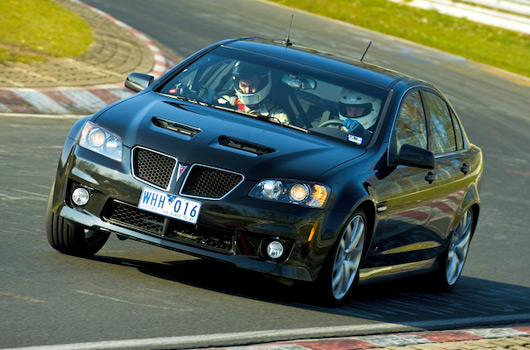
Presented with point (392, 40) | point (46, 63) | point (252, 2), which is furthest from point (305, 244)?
point (252, 2)

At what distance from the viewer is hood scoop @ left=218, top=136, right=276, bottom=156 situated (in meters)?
6.98

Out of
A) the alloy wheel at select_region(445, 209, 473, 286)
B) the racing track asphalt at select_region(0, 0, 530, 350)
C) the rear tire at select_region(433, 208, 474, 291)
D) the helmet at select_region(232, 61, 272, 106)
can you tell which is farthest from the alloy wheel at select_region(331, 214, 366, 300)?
the alloy wheel at select_region(445, 209, 473, 286)

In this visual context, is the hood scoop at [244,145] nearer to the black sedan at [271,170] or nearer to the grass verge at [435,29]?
the black sedan at [271,170]

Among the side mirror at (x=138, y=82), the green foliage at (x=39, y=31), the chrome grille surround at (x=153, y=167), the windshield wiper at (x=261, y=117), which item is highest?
the green foliage at (x=39, y=31)

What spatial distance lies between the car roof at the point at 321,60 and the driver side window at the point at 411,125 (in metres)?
0.18

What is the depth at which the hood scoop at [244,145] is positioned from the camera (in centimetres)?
698

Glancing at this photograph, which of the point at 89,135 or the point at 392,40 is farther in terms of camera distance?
the point at 392,40

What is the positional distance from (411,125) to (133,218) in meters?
2.50

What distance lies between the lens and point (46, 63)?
17469mm

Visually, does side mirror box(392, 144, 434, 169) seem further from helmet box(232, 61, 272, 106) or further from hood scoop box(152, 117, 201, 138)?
hood scoop box(152, 117, 201, 138)

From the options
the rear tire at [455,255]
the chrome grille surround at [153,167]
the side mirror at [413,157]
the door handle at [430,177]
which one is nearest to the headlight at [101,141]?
the chrome grille surround at [153,167]

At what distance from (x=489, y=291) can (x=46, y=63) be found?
9912 mm

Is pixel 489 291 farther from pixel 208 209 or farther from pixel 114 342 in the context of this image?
pixel 114 342

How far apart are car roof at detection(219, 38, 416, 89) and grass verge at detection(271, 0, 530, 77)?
73.3 ft
